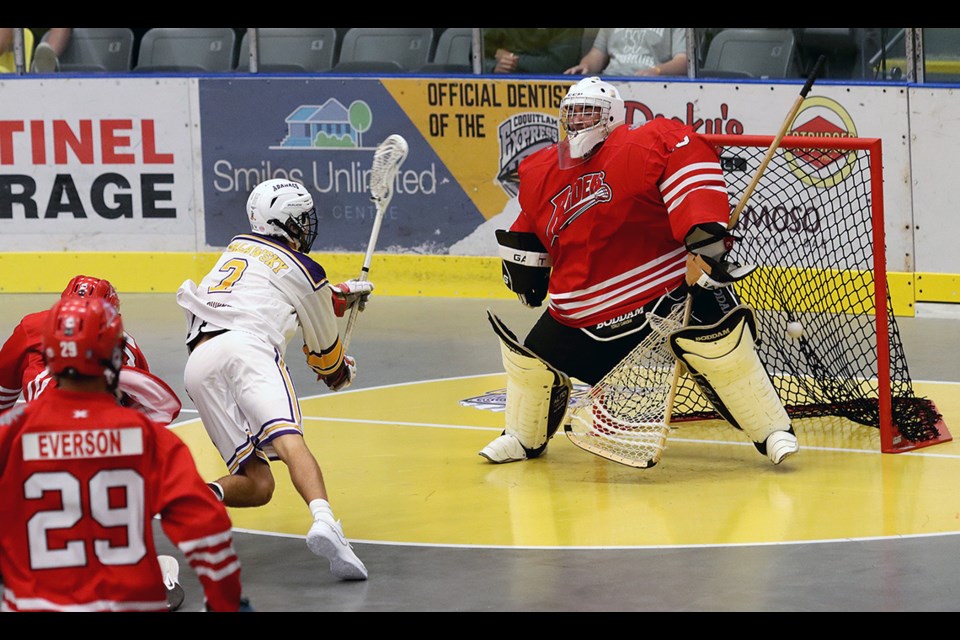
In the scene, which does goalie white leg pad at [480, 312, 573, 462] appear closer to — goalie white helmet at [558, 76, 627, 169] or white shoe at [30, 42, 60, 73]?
goalie white helmet at [558, 76, 627, 169]

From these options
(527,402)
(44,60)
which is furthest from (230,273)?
(44,60)

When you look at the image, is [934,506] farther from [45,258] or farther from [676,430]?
[45,258]

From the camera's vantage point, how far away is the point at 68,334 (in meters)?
3.69

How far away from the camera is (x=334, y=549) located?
5137 mm

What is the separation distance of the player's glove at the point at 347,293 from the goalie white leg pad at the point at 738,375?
1270mm

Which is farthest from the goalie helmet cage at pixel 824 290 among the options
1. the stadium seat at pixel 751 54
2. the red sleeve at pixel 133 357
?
the red sleeve at pixel 133 357

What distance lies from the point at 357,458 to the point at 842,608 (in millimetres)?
2759

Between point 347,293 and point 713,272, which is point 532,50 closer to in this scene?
point 713,272

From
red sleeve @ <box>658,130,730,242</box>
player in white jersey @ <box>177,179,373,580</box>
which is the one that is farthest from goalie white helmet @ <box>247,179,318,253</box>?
red sleeve @ <box>658,130,730,242</box>

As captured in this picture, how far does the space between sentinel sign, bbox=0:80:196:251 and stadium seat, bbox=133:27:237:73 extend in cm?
41

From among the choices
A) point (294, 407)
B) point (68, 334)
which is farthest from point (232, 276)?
point (68, 334)

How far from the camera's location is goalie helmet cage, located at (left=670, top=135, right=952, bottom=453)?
6918 mm

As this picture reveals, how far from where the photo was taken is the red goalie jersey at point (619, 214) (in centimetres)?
648

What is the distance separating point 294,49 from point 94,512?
26.6 ft
